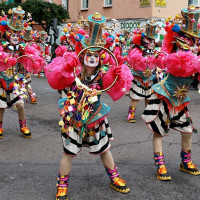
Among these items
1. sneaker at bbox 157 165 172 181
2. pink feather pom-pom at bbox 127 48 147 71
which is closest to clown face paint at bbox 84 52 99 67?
sneaker at bbox 157 165 172 181

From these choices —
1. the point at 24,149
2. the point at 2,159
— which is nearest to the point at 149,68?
the point at 24,149

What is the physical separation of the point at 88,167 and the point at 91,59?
158 centimetres

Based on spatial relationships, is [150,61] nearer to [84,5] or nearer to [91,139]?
[91,139]

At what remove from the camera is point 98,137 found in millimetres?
3279

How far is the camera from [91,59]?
10.6 ft

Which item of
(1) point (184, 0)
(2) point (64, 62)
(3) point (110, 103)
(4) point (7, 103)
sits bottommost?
(3) point (110, 103)

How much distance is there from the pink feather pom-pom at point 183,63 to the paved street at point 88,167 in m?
1.34

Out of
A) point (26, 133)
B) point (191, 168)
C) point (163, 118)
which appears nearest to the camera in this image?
point (163, 118)

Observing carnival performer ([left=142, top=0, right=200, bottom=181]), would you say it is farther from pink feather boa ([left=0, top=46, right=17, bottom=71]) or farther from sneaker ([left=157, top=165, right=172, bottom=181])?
pink feather boa ([left=0, top=46, right=17, bottom=71])

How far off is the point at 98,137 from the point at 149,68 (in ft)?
11.6

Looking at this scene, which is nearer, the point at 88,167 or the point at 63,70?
the point at 63,70

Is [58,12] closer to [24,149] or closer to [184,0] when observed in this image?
[184,0]

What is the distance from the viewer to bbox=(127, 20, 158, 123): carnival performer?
6242 mm

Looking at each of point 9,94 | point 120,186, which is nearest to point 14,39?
point 9,94
